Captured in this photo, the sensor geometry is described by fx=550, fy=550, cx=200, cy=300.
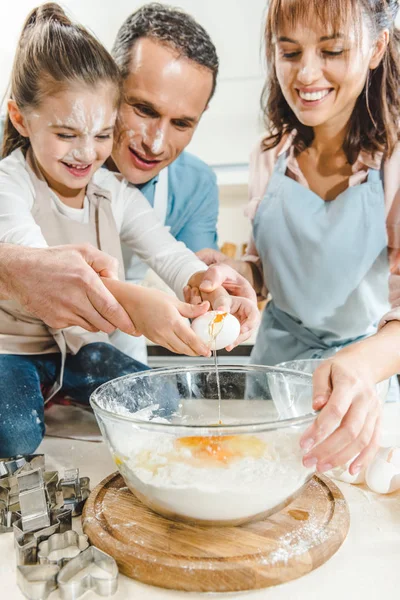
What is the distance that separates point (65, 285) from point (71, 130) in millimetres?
386

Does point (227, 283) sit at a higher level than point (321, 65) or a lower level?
lower

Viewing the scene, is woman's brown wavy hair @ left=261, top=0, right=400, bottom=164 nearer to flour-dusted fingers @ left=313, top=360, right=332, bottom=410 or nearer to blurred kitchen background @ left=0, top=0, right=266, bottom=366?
blurred kitchen background @ left=0, top=0, right=266, bottom=366

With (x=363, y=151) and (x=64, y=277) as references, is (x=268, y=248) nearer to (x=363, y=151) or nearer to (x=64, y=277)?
(x=363, y=151)

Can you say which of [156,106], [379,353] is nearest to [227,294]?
[379,353]

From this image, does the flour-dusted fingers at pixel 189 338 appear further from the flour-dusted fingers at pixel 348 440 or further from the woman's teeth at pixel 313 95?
the woman's teeth at pixel 313 95

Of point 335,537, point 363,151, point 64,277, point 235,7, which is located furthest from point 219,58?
point 335,537

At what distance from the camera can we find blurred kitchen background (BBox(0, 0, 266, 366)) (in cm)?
109

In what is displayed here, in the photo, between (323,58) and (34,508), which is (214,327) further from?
(323,58)

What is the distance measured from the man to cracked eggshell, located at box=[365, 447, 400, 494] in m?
0.69

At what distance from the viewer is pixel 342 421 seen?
1.89 feet

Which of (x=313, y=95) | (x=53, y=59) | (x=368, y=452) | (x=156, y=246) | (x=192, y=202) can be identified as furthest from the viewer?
(x=192, y=202)

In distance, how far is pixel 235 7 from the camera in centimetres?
119

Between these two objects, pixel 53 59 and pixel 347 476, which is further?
pixel 53 59

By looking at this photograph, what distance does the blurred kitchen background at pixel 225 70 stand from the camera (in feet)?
3.56
